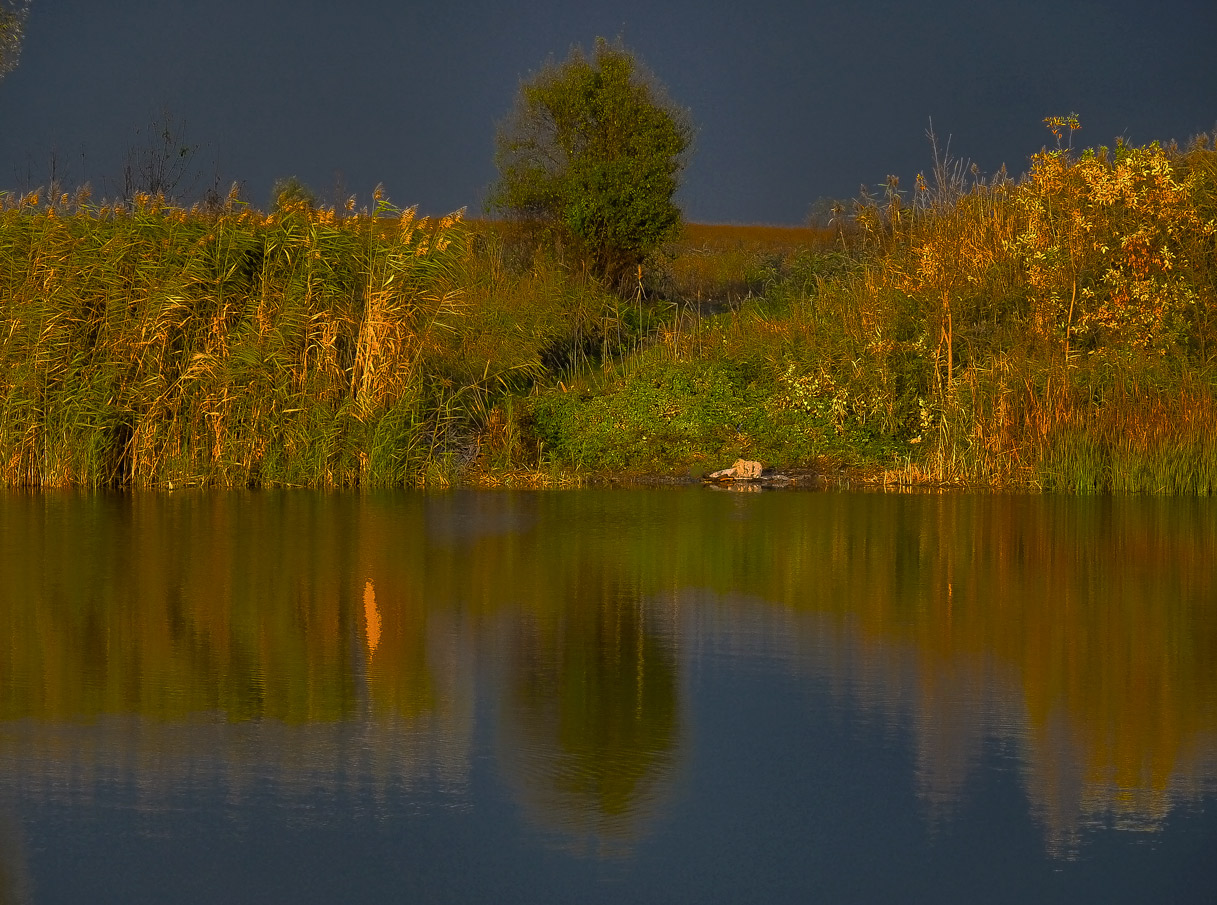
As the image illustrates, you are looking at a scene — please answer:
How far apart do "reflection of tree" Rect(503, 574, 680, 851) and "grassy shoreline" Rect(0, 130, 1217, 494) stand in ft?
31.1

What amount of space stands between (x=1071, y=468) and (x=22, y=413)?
12.7 meters

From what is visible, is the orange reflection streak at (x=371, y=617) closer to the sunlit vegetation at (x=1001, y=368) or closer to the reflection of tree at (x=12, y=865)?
the reflection of tree at (x=12, y=865)

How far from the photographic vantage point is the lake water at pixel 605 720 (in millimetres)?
5590

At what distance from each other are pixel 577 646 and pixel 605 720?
181cm

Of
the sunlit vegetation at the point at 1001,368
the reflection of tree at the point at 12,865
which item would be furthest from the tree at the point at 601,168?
the reflection of tree at the point at 12,865

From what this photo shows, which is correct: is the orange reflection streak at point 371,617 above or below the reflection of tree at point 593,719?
above

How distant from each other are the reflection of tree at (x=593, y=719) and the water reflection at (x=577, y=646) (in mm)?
24

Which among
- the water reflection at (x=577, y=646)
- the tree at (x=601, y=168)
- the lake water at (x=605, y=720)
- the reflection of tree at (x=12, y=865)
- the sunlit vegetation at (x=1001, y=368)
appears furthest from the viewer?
the tree at (x=601, y=168)

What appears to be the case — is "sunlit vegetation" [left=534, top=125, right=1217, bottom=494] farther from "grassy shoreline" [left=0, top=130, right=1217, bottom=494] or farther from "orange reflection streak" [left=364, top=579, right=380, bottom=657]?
"orange reflection streak" [left=364, top=579, right=380, bottom=657]

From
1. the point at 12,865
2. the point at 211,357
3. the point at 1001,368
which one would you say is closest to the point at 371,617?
the point at 12,865

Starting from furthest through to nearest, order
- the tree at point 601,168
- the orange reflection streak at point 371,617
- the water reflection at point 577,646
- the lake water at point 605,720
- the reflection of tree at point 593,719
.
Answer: the tree at point 601,168 < the orange reflection streak at point 371,617 < the water reflection at point 577,646 < the reflection of tree at point 593,719 < the lake water at point 605,720

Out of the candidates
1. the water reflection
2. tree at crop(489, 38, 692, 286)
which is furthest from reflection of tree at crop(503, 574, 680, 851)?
tree at crop(489, 38, 692, 286)

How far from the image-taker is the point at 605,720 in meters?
7.64

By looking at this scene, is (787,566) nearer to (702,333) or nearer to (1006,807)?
(1006,807)
